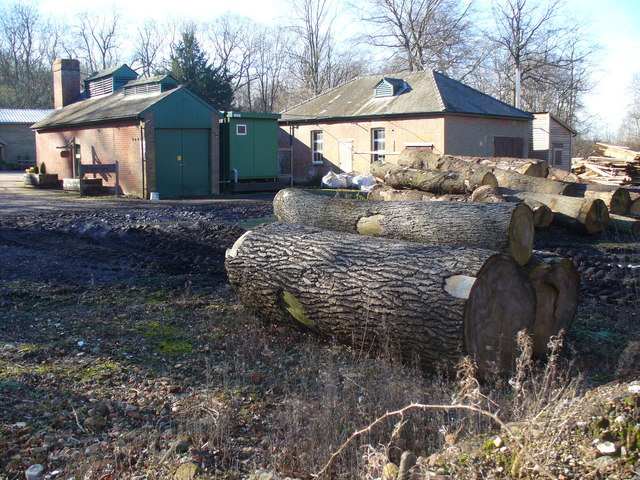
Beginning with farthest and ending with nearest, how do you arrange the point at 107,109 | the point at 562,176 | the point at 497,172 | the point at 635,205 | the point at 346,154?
1. the point at 346,154
2. the point at 107,109
3. the point at 562,176
4. the point at 497,172
5. the point at 635,205

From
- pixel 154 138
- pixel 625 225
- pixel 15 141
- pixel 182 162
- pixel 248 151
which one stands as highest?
pixel 15 141

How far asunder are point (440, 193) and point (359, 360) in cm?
944

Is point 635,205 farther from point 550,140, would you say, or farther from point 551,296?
point 550,140

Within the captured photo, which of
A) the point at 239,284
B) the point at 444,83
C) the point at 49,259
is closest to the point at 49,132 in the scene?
the point at 444,83

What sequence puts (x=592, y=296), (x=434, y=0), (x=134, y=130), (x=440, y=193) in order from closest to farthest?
1. (x=592, y=296)
2. (x=440, y=193)
3. (x=134, y=130)
4. (x=434, y=0)

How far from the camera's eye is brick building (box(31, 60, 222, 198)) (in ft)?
69.5

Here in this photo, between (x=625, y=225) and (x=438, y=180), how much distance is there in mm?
3968

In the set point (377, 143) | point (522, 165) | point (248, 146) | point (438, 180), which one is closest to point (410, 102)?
point (377, 143)

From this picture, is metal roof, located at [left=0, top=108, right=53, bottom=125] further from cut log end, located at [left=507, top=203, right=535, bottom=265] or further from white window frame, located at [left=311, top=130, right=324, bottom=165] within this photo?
cut log end, located at [left=507, top=203, right=535, bottom=265]

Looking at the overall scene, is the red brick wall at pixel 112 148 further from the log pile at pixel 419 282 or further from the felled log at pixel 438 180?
the log pile at pixel 419 282

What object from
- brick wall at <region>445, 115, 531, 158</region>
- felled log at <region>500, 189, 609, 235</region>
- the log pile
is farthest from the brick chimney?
the log pile

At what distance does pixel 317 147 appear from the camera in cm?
3011

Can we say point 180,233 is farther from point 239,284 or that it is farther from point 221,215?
point 239,284

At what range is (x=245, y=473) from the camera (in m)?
3.54
